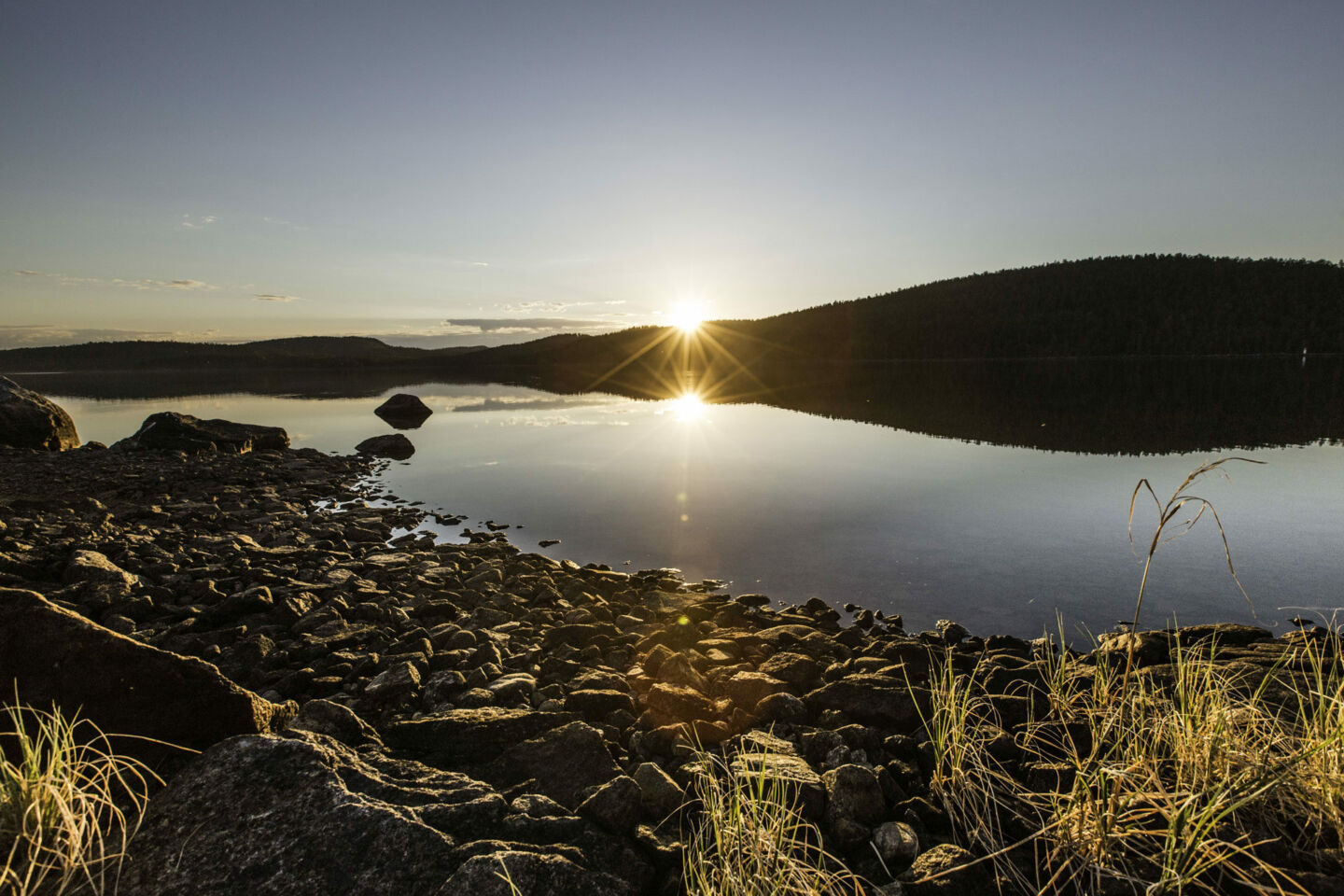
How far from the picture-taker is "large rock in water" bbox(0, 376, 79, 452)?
1902cm

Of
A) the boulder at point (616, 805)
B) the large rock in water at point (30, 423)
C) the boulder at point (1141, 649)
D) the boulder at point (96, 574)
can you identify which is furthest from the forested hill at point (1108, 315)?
the boulder at point (616, 805)

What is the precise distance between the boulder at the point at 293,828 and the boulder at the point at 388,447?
781 inches

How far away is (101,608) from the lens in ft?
19.4

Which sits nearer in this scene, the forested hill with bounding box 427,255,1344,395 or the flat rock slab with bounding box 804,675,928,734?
the flat rock slab with bounding box 804,675,928,734

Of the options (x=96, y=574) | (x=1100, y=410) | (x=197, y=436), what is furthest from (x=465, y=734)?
(x=1100, y=410)

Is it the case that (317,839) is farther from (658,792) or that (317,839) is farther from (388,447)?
(388,447)

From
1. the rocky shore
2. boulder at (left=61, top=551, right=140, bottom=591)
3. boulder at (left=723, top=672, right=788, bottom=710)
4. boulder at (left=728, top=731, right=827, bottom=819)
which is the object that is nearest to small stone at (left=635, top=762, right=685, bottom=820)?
the rocky shore

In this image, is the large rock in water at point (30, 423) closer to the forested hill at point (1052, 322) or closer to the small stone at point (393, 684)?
the small stone at point (393, 684)

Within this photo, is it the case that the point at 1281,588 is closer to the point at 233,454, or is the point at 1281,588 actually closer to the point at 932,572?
the point at 932,572

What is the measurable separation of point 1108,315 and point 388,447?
127 metres

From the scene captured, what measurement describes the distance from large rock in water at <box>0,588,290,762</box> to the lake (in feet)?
20.6

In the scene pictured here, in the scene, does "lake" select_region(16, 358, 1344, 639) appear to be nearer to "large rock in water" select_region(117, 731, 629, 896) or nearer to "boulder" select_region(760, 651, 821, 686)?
"boulder" select_region(760, 651, 821, 686)

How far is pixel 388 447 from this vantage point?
2205cm

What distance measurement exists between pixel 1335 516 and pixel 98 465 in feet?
87.8
